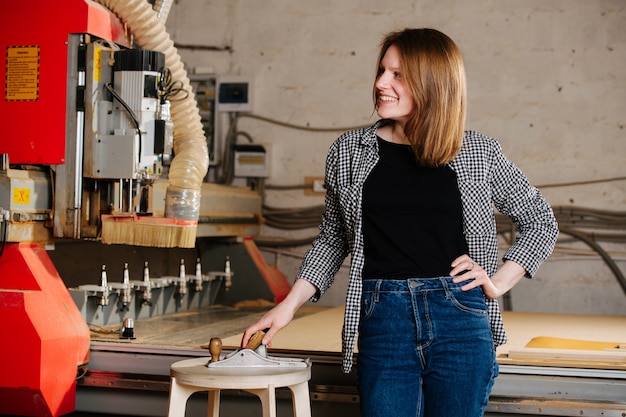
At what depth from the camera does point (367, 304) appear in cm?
182

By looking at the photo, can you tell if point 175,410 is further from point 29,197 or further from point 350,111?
point 350,111

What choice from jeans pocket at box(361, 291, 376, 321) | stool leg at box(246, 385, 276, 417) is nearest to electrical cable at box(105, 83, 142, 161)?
stool leg at box(246, 385, 276, 417)

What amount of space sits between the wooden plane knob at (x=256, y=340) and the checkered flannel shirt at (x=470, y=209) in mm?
169

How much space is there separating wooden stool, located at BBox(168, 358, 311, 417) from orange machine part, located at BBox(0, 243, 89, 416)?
0.94 m

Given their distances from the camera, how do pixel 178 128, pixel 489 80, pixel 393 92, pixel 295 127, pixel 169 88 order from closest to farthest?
pixel 393 92 < pixel 169 88 < pixel 178 128 < pixel 489 80 < pixel 295 127

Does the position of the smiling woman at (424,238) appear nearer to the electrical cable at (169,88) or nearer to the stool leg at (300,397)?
the stool leg at (300,397)

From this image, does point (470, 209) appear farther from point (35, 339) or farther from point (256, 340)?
point (35, 339)

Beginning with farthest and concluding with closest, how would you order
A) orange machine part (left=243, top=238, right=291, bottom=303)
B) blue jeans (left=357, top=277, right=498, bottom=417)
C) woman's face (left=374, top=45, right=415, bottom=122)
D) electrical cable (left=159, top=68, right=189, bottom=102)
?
orange machine part (left=243, top=238, right=291, bottom=303), electrical cable (left=159, top=68, right=189, bottom=102), woman's face (left=374, top=45, right=415, bottom=122), blue jeans (left=357, top=277, right=498, bottom=417)

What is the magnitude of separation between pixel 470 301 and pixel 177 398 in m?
0.71

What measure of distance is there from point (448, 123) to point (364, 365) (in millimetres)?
532

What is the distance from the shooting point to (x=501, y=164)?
1906mm

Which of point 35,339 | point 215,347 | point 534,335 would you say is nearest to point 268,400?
point 215,347

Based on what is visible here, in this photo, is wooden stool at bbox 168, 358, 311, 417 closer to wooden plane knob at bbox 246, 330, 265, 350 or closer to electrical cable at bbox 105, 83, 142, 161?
wooden plane knob at bbox 246, 330, 265, 350

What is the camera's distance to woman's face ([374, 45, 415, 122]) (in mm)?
1863
